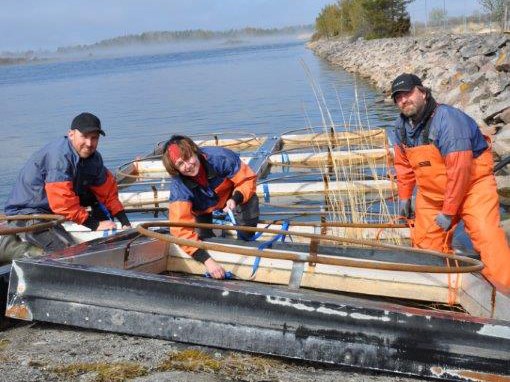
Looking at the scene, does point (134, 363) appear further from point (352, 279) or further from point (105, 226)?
point (105, 226)

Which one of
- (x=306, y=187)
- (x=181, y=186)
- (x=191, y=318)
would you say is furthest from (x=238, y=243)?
(x=306, y=187)

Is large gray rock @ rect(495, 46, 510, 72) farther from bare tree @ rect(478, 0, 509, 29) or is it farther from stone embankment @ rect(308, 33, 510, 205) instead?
bare tree @ rect(478, 0, 509, 29)

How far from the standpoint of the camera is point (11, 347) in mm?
4406

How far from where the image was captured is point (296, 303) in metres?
4.16

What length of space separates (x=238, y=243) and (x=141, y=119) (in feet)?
66.7

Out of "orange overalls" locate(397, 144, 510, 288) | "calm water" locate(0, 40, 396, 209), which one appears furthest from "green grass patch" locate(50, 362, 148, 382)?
"calm water" locate(0, 40, 396, 209)

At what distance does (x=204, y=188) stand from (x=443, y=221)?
206cm

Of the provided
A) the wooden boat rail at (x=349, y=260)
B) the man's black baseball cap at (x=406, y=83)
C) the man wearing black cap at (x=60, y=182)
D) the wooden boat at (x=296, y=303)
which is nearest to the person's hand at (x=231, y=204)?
the wooden boat at (x=296, y=303)

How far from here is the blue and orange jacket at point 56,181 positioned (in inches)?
221

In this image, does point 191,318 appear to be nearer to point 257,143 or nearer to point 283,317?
point 283,317

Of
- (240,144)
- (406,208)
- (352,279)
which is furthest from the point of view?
(240,144)

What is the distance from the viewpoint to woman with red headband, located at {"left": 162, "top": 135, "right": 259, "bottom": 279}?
16.9 ft

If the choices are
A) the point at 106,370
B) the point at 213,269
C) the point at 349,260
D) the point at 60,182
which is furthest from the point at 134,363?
the point at 60,182

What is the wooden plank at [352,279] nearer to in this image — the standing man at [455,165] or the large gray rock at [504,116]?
the standing man at [455,165]
